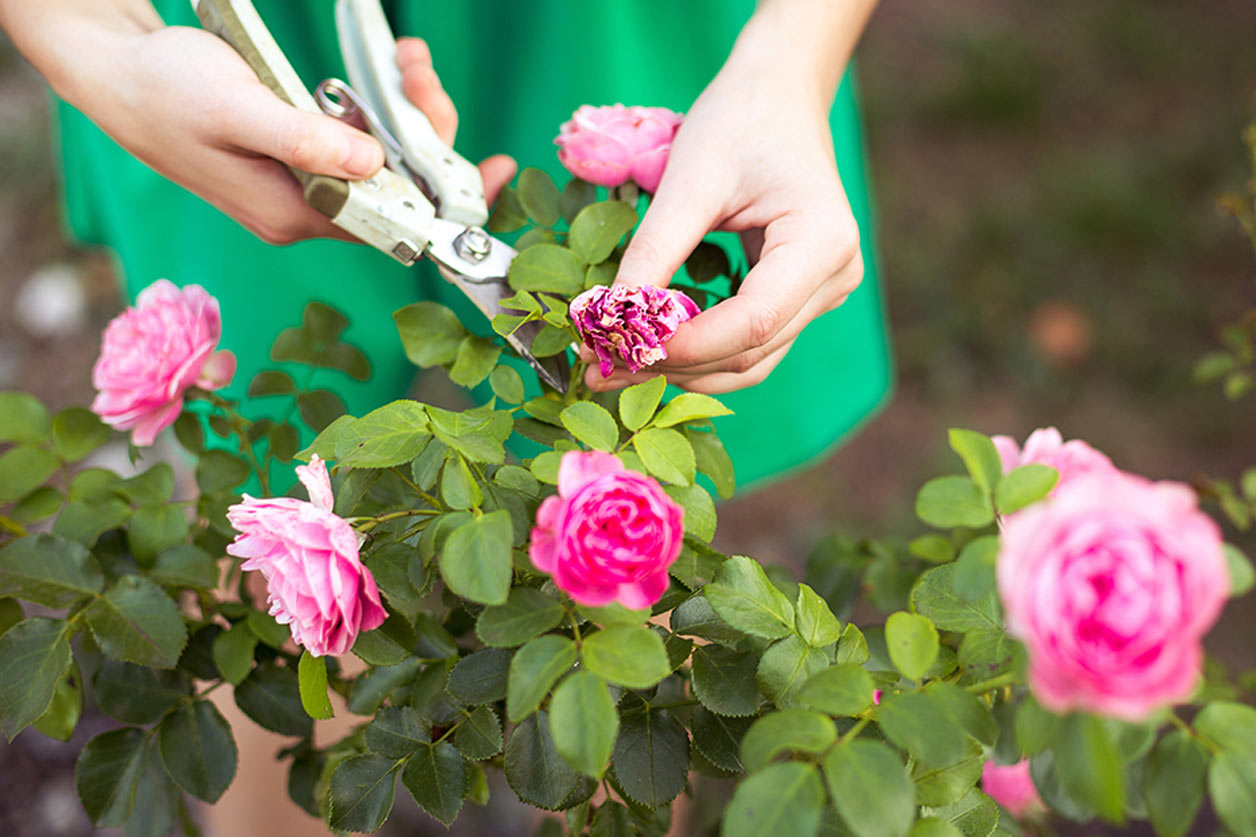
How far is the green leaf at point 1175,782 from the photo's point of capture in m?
0.46

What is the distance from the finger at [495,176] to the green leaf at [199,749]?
495 mm

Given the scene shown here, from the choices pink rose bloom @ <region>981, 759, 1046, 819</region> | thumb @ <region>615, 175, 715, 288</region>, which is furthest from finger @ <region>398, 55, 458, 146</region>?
pink rose bloom @ <region>981, 759, 1046, 819</region>

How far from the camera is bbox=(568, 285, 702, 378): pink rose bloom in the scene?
1.95 feet

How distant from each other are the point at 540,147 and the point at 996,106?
2.01 meters

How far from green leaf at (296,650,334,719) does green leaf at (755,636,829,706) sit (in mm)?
266

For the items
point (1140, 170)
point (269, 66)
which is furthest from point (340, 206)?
point (1140, 170)

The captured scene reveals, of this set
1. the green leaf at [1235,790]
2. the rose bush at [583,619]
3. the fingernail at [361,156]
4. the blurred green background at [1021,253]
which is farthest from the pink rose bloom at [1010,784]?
the blurred green background at [1021,253]

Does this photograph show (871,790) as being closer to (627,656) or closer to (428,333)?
(627,656)

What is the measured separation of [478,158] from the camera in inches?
52.5

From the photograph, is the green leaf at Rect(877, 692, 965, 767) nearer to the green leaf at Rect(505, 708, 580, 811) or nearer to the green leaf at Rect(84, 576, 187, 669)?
the green leaf at Rect(505, 708, 580, 811)

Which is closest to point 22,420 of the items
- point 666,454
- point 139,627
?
point 139,627

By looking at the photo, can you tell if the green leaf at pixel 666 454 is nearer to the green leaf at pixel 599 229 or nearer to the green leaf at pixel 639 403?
the green leaf at pixel 639 403

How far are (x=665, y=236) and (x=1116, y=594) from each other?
42 centimetres

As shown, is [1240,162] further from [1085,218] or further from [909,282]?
[909,282]
